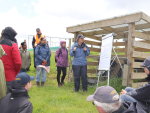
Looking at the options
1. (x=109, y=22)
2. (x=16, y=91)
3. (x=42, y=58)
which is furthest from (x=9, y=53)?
(x=109, y=22)

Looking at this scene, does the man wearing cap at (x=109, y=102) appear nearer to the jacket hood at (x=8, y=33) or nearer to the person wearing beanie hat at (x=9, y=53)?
the person wearing beanie hat at (x=9, y=53)

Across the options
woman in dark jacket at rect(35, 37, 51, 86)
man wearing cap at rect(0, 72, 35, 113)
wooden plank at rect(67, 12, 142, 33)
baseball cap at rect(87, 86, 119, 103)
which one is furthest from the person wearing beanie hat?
wooden plank at rect(67, 12, 142, 33)

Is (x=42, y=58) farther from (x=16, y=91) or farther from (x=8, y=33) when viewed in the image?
(x=16, y=91)

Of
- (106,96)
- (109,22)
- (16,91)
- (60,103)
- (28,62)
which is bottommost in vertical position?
(60,103)

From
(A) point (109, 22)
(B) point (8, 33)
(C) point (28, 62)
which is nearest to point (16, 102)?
(B) point (8, 33)

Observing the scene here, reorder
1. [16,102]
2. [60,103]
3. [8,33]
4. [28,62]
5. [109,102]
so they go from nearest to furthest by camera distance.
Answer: [109,102] < [16,102] < [8,33] < [60,103] < [28,62]

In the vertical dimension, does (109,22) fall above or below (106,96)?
above

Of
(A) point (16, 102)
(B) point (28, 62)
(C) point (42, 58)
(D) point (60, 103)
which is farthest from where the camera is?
(B) point (28, 62)

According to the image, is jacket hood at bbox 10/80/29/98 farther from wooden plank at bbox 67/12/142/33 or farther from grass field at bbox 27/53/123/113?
wooden plank at bbox 67/12/142/33

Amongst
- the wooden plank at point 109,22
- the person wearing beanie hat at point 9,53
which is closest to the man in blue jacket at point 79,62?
the wooden plank at point 109,22

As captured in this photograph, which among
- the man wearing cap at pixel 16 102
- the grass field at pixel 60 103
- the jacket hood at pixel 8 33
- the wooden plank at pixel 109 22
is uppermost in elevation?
the wooden plank at pixel 109 22

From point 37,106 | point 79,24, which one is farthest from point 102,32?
point 37,106

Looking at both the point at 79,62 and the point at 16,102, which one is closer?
the point at 16,102

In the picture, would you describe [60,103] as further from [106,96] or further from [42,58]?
[106,96]
